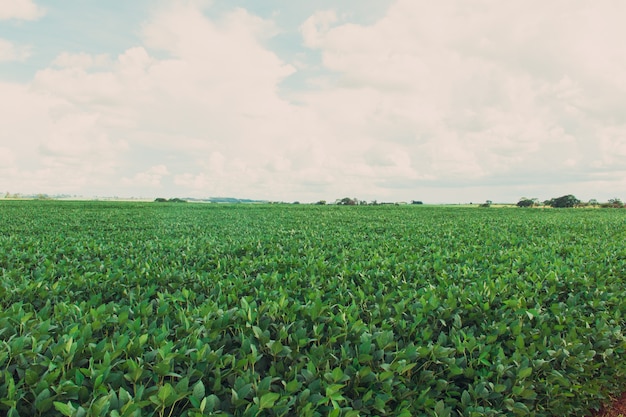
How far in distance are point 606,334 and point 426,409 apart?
9.37 ft

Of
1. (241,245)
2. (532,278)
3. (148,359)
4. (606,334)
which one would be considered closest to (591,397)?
(606,334)

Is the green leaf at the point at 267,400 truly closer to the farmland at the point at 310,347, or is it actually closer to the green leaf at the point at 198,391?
the farmland at the point at 310,347

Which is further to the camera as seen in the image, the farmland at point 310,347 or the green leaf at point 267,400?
the farmland at point 310,347

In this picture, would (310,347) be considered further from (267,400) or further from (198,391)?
(198,391)

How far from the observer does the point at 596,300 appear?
509 cm

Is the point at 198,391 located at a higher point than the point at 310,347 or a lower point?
higher

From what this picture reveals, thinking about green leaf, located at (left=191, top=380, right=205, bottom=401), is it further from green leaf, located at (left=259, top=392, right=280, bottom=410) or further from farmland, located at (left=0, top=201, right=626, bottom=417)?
green leaf, located at (left=259, top=392, right=280, bottom=410)

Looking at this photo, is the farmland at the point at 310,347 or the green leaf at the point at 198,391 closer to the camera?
the green leaf at the point at 198,391

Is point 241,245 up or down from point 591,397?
up

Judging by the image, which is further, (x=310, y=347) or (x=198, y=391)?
(x=310, y=347)

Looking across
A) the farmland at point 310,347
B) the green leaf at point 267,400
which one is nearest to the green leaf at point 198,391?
the farmland at point 310,347

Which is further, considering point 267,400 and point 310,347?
point 310,347

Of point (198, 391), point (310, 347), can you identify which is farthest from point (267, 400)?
point (310, 347)

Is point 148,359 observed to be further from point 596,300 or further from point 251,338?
point 596,300
